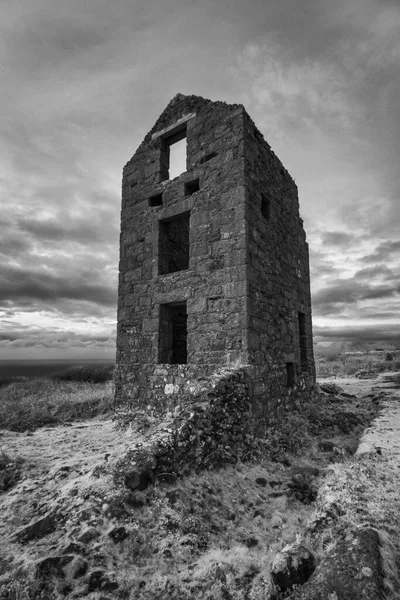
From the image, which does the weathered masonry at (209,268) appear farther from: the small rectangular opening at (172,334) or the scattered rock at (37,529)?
the scattered rock at (37,529)

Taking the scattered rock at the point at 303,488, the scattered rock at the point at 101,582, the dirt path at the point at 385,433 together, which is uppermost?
the dirt path at the point at 385,433

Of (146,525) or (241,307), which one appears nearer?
(146,525)

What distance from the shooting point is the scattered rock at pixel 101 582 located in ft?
8.42

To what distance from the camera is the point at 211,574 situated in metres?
2.78

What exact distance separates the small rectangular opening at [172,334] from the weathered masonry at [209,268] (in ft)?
0.09

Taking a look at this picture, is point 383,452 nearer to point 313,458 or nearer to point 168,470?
point 313,458

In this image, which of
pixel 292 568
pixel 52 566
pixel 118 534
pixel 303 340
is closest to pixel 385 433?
pixel 303 340

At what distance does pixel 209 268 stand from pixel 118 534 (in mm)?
4659

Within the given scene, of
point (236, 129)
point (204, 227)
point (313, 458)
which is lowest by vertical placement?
point (313, 458)

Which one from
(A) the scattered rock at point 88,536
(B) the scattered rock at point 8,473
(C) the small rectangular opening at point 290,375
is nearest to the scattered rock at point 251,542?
(A) the scattered rock at point 88,536

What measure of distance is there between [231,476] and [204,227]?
15.3ft

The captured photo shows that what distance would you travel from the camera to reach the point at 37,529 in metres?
3.22

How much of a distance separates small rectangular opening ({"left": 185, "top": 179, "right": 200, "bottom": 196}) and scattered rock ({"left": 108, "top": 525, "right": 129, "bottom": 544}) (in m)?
6.37

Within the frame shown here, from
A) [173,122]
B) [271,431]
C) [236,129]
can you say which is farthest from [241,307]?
[173,122]
